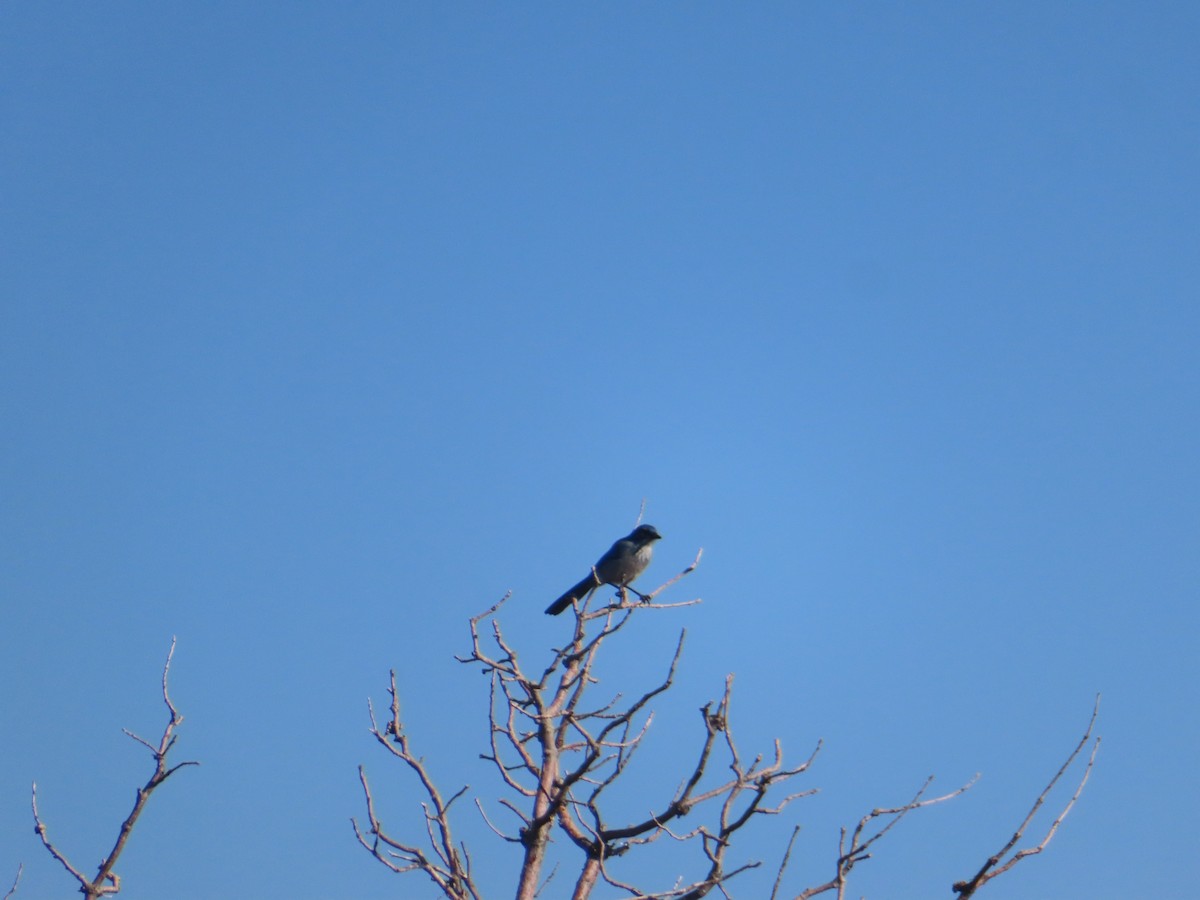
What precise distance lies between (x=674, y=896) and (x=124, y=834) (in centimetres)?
232

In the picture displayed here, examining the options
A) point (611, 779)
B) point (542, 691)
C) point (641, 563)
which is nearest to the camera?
point (611, 779)

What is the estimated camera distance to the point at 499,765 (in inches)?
220

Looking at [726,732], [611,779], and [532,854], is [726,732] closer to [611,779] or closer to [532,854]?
[611,779]

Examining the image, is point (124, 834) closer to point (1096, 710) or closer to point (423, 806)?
point (423, 806)

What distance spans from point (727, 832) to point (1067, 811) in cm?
141

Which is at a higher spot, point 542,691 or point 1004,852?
point 542,691

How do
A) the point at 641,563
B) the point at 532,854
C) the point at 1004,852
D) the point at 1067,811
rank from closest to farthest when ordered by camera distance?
the point at 1004,852, the point at 1067,811, the point at 532,854, the point at 641,563

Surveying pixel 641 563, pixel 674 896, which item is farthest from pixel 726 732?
pixel 641 563

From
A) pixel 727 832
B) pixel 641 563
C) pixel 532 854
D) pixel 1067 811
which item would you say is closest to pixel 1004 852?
pixel 1067 811

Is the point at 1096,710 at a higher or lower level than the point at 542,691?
lower

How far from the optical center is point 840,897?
3883mm

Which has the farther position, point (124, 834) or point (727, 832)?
point (727, 832)

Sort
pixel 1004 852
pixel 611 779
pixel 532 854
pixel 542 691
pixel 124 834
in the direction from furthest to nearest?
pixel 542 691, pixel 532 854, pixel 611 779, pixel 124 834, pixel 1004 852

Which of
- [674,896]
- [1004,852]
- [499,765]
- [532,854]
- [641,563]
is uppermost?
[641,563]
